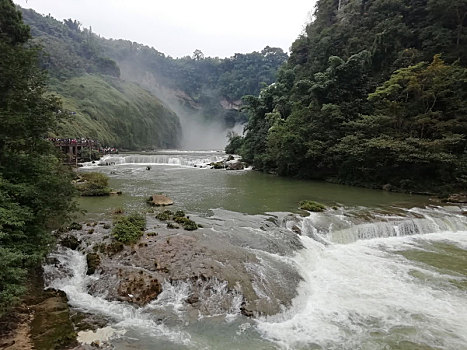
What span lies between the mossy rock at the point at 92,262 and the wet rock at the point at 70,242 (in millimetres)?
909

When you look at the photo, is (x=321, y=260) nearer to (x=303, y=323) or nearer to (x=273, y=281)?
(x=273, y=281)

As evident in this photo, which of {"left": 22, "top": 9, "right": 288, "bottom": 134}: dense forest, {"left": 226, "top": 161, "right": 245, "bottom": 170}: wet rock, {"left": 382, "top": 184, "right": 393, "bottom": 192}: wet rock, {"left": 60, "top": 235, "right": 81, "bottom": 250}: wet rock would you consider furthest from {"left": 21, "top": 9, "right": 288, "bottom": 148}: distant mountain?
{"left": 60, "top": 235, "right": 81, "bottom": 250}: wet rock

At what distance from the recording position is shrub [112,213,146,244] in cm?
983

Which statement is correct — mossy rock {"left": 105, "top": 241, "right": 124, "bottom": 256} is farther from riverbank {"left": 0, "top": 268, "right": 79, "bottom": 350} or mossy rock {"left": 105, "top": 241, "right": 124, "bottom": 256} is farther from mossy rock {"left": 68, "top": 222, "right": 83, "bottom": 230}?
mossy rock {"left": 68, "top": 222, "right": 83, "bottom": 230}

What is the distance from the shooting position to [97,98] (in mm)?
66812

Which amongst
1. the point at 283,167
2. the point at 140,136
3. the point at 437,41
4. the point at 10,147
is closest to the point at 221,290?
the point at 10,147

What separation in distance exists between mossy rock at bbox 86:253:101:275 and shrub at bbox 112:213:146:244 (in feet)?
3.14

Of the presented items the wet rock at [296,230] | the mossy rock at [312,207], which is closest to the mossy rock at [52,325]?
the wet rock at [296,230]

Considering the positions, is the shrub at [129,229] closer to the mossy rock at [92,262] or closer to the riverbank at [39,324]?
the mossy rock at [92,262]

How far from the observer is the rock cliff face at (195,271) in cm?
770

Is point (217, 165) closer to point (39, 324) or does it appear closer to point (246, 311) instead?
point (246, 311)

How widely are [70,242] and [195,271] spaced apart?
4338 mm

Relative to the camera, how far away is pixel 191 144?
112 metres

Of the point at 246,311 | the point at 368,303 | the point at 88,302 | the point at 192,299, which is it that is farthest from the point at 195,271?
the point at 368,303
